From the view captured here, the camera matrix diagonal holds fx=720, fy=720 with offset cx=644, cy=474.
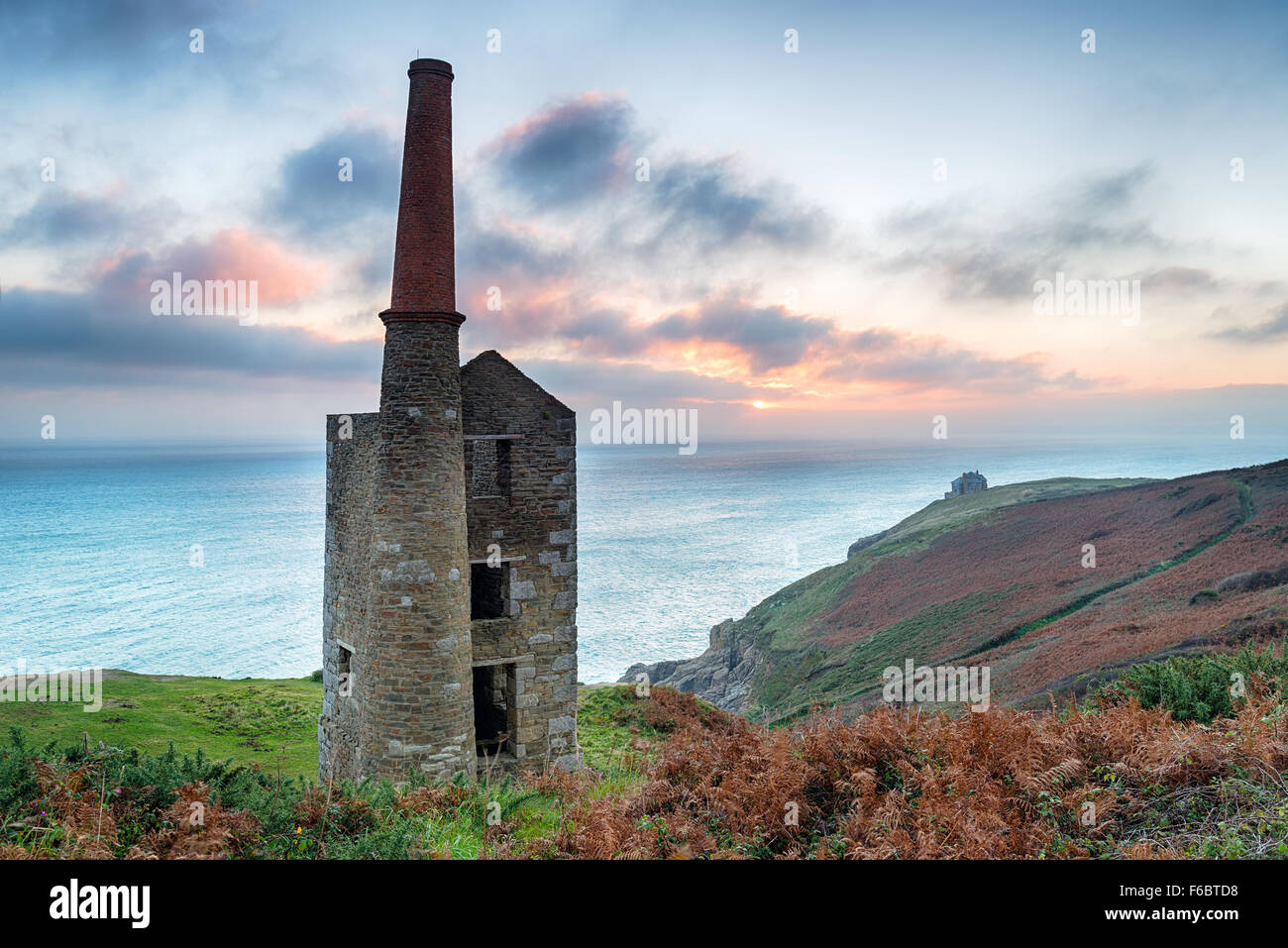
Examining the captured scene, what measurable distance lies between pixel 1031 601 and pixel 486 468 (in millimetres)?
27156

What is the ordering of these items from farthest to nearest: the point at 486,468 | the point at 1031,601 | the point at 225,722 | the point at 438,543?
the point at 1031,601
the point at 225,722
the point at 486,468
the point at 438,543

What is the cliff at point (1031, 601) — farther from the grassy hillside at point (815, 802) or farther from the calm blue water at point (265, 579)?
the calm blue water at point (265, 579)

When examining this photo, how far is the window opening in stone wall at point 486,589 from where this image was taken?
57.6 feet

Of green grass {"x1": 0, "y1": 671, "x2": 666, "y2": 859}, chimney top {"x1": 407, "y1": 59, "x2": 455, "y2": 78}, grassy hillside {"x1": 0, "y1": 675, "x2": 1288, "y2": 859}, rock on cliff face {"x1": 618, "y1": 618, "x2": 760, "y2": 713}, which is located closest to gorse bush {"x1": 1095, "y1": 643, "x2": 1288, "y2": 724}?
grassy hillside {"x1": 0, "y1": 675, "x2": 1288, "y2": 859}

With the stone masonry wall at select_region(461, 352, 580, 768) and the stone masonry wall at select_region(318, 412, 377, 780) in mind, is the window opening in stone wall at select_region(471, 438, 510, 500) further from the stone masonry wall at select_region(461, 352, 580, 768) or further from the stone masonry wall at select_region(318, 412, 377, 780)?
the stone masonry wall at select_region(318, 412, 377, 780)

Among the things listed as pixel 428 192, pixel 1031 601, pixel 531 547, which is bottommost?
pixel 1031 601

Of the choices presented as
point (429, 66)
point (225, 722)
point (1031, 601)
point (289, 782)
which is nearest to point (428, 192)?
point (429, 66)

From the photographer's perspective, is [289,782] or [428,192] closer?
[289,782]

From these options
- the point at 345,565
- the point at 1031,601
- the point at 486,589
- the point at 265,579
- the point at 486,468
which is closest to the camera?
the point at 345,565

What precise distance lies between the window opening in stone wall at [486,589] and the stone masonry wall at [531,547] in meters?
0.44

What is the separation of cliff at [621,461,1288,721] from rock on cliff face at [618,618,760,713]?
0.13 m

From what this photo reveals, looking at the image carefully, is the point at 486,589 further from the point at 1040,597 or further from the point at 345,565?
the point at 1040,597

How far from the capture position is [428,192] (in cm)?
1527
